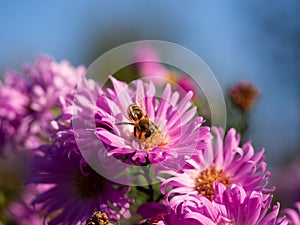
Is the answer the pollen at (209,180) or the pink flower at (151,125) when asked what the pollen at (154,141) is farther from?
the pollen at (209,180)

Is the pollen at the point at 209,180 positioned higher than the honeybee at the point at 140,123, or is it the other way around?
the honeybee at the point at 140,123

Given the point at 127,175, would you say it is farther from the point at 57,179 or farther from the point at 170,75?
the point at 170,75

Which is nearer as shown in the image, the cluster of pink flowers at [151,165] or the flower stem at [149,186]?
the cluster of pink flowers at [151,165]

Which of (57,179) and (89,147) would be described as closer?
(89,147)

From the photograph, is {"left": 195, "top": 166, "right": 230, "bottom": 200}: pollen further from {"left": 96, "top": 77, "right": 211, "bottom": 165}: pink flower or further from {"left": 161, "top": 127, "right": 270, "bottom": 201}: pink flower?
{"left": 96, "top": 77, "right": 211, "bottom": 165}: pink flower

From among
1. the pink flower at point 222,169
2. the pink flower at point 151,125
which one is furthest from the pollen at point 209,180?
the pink flower at point 151,125

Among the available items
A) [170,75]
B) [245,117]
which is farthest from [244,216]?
[170,75]

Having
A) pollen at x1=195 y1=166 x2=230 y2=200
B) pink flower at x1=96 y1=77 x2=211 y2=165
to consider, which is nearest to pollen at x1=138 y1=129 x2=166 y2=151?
pink flower at x1=96 y1=77 x2=211 y2=165
